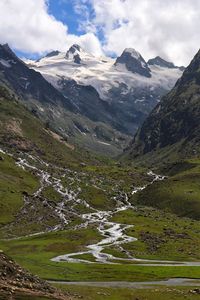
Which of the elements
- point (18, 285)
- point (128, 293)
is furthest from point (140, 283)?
point (18, 285)

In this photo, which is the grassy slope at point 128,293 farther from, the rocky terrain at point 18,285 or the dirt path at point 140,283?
the rocky terrain at point 18,285

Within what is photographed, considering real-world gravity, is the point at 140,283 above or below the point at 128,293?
below

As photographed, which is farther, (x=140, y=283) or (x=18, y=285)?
(x=140, y=283)

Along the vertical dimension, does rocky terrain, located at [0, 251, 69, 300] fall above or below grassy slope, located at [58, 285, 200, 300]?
above

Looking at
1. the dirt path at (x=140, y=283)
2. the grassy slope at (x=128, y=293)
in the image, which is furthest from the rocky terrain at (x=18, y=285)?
the dirt path at (x=140, y=283)

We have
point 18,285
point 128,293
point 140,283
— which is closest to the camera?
point 18,285

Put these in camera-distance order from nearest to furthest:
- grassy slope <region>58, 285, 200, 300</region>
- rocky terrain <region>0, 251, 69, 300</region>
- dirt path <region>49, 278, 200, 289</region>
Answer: rocky terrain <region>0, 251, 69, 300</region> < grassy slope <region>58, 285, 200, 300</region> < dirt path <region>49, 278, 200, 289</region>

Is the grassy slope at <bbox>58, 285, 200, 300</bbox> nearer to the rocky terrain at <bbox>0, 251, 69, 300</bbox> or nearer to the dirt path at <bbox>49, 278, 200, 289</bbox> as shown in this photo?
the dirt path at <bbox>49, 278, 200, 289</bbox>

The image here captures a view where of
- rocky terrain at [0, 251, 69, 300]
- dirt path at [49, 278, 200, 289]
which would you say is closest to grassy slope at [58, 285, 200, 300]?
dirt path at [49, 278, 200, 289]

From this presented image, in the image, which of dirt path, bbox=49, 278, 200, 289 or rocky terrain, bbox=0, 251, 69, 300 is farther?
dirt path, bbox=49, 278, 200, 289

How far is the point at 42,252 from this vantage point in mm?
155250

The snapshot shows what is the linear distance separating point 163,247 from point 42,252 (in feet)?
148

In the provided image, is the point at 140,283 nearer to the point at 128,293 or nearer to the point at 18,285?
the point at 128,293

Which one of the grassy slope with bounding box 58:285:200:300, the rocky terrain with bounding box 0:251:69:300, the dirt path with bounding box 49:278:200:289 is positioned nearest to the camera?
the rocky terrain with bounding box 0:251:69:300
